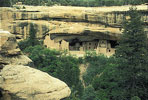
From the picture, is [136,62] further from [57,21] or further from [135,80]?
[57,21]

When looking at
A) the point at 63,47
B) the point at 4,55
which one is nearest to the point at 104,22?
the point at 63,47

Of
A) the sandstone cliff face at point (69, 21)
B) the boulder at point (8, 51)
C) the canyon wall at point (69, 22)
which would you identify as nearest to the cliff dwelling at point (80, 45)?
the canyon wall at point (69, 22)

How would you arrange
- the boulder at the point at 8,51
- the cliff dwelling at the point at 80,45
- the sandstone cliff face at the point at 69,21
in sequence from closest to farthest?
1. the boulder at the point at 8,51
2. the sandstone cliff face at the point at 69,21
3. the cliff dwelling at the point at 80,45

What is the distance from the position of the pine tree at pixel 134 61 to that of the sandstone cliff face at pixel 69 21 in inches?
276

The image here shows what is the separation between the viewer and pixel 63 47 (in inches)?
1046

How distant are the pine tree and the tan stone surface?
Answer: 8549 mm

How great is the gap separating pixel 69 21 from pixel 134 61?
1171 centimetres

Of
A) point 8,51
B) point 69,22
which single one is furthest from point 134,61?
point 69,22

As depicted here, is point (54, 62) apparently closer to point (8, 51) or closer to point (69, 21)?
point (69, 21)

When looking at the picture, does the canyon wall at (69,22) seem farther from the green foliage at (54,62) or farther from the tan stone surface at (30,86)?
the tan stone surface at (30,86)

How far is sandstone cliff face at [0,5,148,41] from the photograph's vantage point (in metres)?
26.0

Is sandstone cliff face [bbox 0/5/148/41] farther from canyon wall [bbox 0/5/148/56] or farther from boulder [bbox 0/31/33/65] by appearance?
boulder [bbox 0/31/33/65]

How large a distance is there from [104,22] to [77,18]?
8.67ft

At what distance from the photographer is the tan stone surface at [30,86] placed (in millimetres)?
9180
